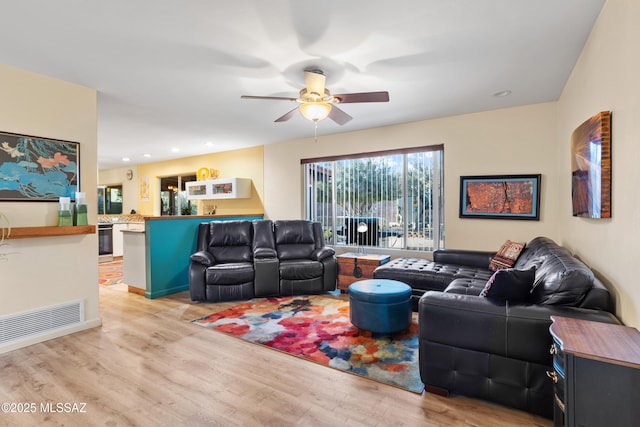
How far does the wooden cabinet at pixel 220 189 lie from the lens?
6.49 meters

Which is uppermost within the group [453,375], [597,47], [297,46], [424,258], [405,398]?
[297,46]

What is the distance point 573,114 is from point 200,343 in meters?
4.18

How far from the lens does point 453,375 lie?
6.71 feet

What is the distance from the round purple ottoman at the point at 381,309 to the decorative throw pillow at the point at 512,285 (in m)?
1.01

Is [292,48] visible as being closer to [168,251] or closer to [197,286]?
[197,286]

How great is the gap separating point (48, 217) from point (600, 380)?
4.27 metres

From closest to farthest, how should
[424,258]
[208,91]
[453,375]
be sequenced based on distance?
1. [453,375]
2. [208,91]
3. [424,258]

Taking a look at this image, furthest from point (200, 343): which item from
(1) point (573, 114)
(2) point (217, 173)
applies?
(2) point (217, 173)

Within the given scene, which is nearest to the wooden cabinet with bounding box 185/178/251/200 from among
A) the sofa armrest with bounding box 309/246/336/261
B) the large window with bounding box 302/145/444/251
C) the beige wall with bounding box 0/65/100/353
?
the large window with bounding box 302/145/444/251

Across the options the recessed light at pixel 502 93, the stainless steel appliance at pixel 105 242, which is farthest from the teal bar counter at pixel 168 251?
the recessed light at pixel 502 93

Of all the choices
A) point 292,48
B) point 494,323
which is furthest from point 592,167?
point 292,48

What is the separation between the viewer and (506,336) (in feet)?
6.12

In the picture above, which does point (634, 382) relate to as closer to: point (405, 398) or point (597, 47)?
point (405, 398)

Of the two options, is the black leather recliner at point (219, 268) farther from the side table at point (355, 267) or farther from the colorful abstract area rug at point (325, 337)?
the side table at point (355, 267)
